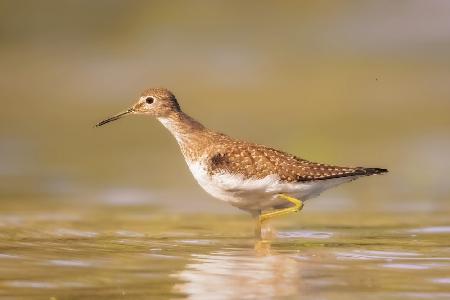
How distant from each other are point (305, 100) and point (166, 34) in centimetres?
591

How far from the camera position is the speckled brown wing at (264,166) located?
41.1 ft

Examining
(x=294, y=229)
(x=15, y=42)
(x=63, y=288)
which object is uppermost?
(x=15, y=42)

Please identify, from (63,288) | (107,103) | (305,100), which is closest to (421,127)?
(305,100)

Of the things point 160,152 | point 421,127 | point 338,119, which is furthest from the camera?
point 338,119

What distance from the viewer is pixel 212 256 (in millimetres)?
10930

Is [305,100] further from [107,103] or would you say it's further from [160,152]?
[160,152]

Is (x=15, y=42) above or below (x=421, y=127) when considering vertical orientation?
above

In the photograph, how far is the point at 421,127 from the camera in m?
23.3

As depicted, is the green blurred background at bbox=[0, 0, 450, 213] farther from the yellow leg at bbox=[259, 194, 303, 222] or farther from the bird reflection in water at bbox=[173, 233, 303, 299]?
the bird reflection in water at bbox=[173, 233, 303, 299]

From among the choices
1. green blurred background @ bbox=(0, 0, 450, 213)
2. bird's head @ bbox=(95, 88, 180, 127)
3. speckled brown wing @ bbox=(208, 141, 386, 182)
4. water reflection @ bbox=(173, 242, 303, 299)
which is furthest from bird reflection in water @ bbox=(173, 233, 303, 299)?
green blurred background @ bbox=(0, 0, 450, 213)

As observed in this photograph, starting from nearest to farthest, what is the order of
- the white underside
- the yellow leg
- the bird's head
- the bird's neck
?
1. the white underside
2. the yellow leg
3. the bird's neck
4. the bird's head

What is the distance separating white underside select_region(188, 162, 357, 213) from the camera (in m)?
12.5

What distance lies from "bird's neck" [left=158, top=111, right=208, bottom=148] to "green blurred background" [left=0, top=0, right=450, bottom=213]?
6.89 feet

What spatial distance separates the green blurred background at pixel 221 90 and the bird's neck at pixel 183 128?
6.89 ft
